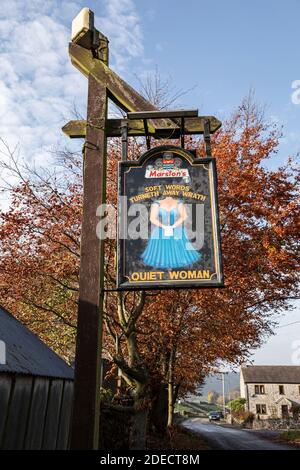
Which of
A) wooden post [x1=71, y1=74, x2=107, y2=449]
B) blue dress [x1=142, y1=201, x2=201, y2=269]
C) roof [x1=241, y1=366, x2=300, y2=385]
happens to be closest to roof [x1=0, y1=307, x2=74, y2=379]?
wooden post [x1=71, y1=74, x2=107, y2=449]

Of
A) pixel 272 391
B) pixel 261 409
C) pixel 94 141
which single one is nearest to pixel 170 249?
pixel 94 141

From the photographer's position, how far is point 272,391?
6494 cm

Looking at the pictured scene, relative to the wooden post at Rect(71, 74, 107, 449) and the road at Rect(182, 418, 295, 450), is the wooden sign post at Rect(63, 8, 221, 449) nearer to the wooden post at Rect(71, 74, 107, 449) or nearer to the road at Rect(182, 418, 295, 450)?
the wooden post at Rect(71, 74, 107, 449)

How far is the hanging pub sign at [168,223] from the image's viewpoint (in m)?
4.25

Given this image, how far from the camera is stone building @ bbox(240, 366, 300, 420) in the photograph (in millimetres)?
61031

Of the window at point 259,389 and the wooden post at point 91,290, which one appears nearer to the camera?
the wooden post at point 91,290

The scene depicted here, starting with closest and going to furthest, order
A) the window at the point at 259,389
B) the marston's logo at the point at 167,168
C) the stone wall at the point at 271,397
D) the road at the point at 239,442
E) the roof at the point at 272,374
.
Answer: the marston's logo at the point at 167,168 → the road at the point at 239,442 → the stone wall at the point at 271,397 → the window at the point at 259,389 → the roof at the point at 272,374

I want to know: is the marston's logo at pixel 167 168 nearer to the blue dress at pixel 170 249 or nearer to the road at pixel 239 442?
the blue dress at pixel 170 249

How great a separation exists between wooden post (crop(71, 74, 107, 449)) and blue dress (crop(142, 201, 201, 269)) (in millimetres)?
659

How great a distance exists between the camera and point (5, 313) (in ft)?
31.1

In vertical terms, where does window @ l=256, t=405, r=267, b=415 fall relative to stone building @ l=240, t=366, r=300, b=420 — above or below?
below

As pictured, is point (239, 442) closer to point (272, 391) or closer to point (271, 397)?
point (271, 397)

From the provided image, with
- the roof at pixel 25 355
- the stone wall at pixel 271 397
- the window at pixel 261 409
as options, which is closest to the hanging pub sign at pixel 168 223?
the roof at pixel 25 355
